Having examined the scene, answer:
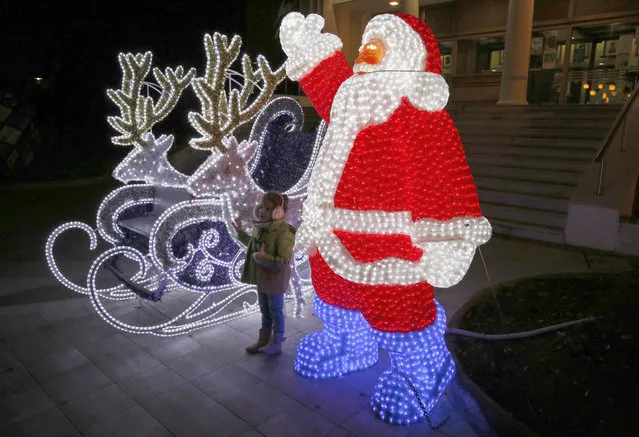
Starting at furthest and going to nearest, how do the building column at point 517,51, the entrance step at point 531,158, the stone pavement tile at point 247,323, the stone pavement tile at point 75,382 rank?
the building column at point 517,51
the entrance step at point 531,158
the stone pavement tile at point 247,323
the stone pavement tile at point 75,382

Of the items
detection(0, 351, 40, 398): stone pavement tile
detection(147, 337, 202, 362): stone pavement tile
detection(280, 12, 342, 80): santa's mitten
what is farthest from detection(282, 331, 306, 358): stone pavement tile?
detection(280, 12, 342, 80): santa's mitten

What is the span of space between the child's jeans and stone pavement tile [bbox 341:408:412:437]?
3.28ft

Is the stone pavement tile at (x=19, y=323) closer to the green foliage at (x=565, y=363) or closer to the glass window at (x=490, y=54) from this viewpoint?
the green foliage at (x=565, y=363)

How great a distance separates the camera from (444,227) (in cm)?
270

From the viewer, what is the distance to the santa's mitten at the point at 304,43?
3.12 m

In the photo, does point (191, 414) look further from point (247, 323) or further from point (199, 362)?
point (247, 323)

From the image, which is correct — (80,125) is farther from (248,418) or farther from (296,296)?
(248,418)

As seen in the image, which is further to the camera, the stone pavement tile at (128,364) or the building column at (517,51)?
the building column at (517,51)

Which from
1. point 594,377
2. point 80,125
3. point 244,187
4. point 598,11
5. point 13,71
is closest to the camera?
point 594,377

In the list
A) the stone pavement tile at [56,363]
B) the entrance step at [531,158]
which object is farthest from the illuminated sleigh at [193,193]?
the entrance step at [531,158]

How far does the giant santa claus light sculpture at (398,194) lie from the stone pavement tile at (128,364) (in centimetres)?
185

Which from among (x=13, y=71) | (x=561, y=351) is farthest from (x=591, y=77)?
(x=13, y=71)

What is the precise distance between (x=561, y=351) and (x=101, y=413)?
340 centimetres

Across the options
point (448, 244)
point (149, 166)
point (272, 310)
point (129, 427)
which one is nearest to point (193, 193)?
point (149, 166)
